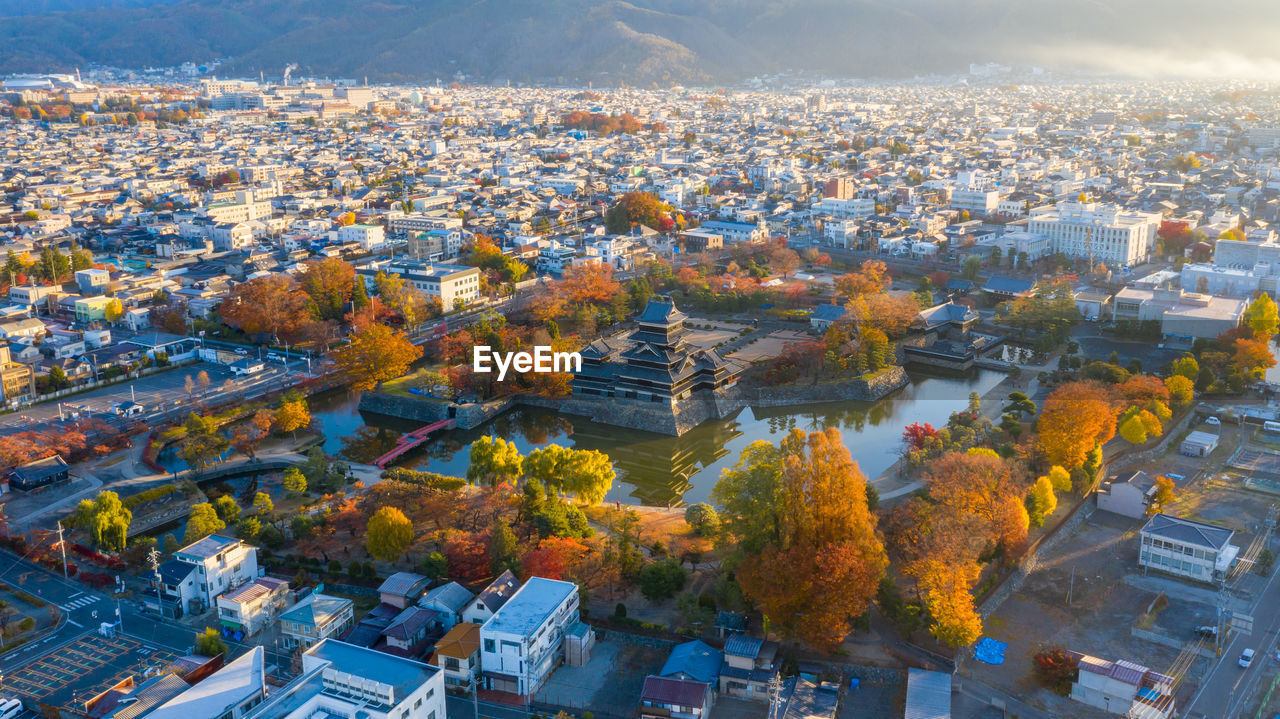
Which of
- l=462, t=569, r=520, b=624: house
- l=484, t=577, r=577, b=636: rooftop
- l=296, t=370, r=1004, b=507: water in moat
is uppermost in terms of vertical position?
l=484, t=577, r=577, b=636: rooftop

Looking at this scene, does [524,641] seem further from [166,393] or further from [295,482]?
[166,393]

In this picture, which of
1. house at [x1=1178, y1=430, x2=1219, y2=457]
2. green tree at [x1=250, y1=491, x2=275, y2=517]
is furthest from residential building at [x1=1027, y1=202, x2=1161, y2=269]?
green tree at [x1=250, y1=491, x2=275, y2=517]

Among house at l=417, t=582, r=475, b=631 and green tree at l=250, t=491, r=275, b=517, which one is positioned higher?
green tree at l=250, t=491, r=275, b=517

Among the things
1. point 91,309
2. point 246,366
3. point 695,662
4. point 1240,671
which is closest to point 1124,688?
point 1240,671

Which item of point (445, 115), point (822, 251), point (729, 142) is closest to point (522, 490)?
point (822, 251)

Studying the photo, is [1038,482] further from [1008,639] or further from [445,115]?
[445,115]

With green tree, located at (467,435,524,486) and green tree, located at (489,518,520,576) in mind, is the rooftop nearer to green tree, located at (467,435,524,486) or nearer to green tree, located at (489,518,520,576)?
green tree, located at (489,518,520,576)
